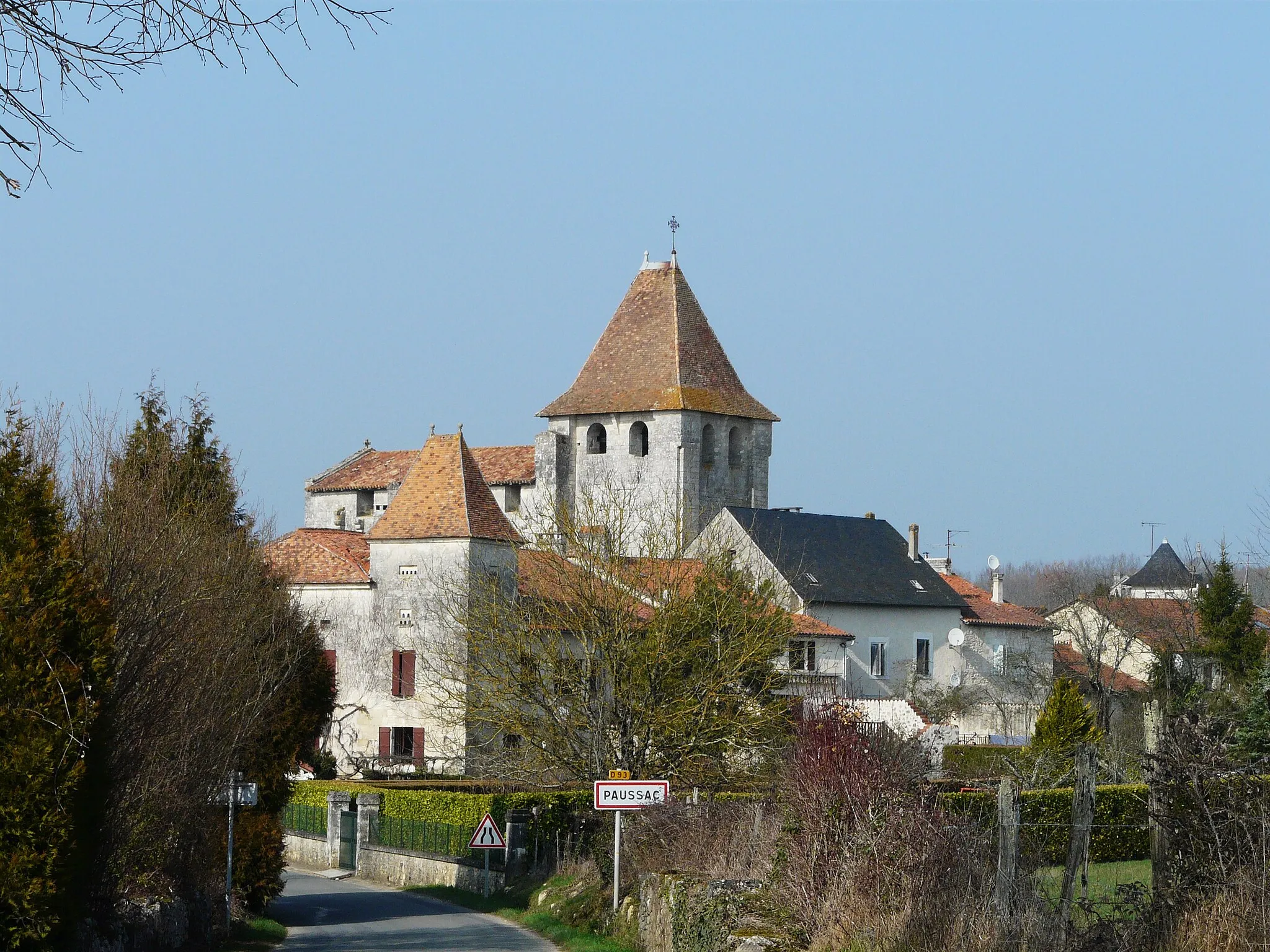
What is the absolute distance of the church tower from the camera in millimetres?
62656

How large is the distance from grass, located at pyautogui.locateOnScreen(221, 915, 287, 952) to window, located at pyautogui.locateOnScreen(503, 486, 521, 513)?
42440 millimetres

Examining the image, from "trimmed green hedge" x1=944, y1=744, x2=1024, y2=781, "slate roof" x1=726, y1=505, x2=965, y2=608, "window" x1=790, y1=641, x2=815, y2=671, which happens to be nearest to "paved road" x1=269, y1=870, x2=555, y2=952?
"trimmed green hedge" x1=944, y1=744, x2=1024, y2=781

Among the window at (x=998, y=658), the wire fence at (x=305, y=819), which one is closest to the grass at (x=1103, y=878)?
the wire fence at (x=305, y=819)

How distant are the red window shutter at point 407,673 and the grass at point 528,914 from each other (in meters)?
15.8

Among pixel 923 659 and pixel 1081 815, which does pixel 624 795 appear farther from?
pixel 923 659

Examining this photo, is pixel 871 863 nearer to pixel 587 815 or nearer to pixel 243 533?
pixel 243 533

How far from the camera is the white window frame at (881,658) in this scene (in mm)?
56406

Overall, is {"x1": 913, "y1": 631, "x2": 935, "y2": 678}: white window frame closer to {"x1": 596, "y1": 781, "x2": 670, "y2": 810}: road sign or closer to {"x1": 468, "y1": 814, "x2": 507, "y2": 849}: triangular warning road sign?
{"x1": 468, "y1": 814, "x2": 507, "y2": 849}: triangular warning road sign

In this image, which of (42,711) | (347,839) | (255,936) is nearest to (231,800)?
(255,936)

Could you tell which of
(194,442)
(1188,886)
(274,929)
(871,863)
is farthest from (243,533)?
(1188,886)

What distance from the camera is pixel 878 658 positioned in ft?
187

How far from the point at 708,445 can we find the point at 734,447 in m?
1.20

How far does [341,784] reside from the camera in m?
38.2

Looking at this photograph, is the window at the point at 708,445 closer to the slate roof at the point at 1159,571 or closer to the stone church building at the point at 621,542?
the stone church building at the point at 621,542
